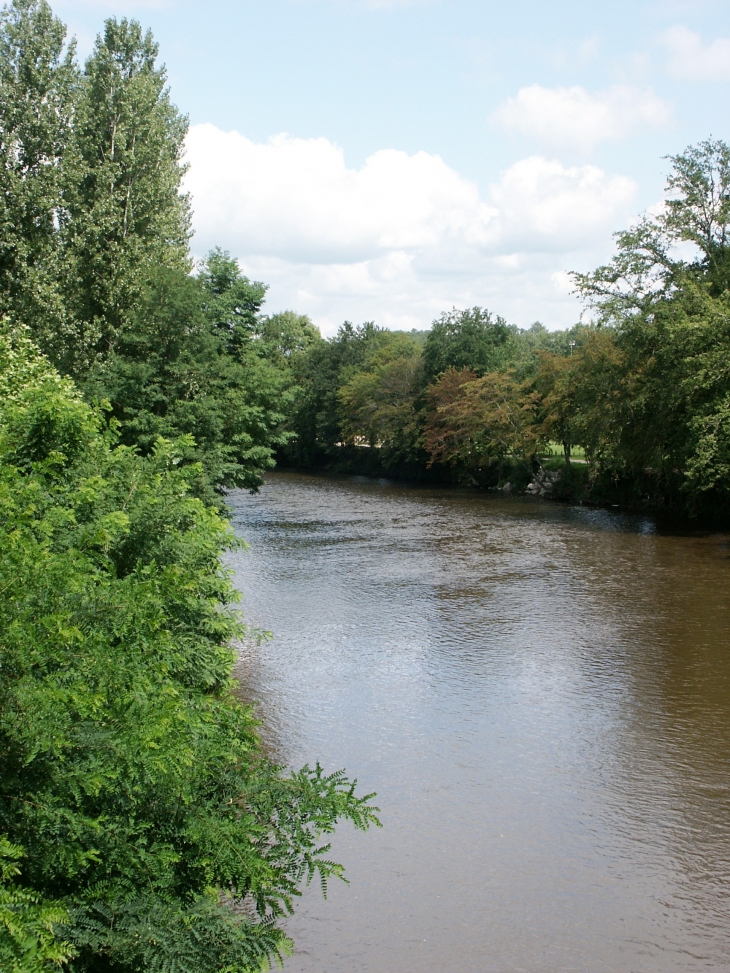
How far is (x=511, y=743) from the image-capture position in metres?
12.9

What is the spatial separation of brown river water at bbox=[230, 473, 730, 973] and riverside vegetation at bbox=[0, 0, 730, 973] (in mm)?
1078

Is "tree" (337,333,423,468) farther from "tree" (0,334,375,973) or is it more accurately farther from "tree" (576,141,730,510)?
"tree" (0,334,375,973)

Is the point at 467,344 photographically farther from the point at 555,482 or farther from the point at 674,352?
the point at 674,352

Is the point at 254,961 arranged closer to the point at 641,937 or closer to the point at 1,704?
the point at 1,704

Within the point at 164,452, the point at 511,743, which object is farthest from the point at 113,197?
the point at 511,743

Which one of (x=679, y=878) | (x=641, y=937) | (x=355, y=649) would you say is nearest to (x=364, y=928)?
(x=641, y=937)

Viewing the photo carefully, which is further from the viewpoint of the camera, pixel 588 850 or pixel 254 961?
pixel 588 850

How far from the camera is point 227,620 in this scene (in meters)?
10.8

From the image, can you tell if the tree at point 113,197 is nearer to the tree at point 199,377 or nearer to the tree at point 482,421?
the tree at point 199,377

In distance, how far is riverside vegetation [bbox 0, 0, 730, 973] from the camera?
4.35 meters

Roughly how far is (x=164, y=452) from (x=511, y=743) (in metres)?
6.67

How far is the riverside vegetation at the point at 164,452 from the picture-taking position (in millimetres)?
4348

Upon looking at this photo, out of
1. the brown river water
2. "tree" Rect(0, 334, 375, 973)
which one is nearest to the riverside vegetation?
"tree" Rect(0, 334, 375, 973)

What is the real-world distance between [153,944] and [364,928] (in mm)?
4542
